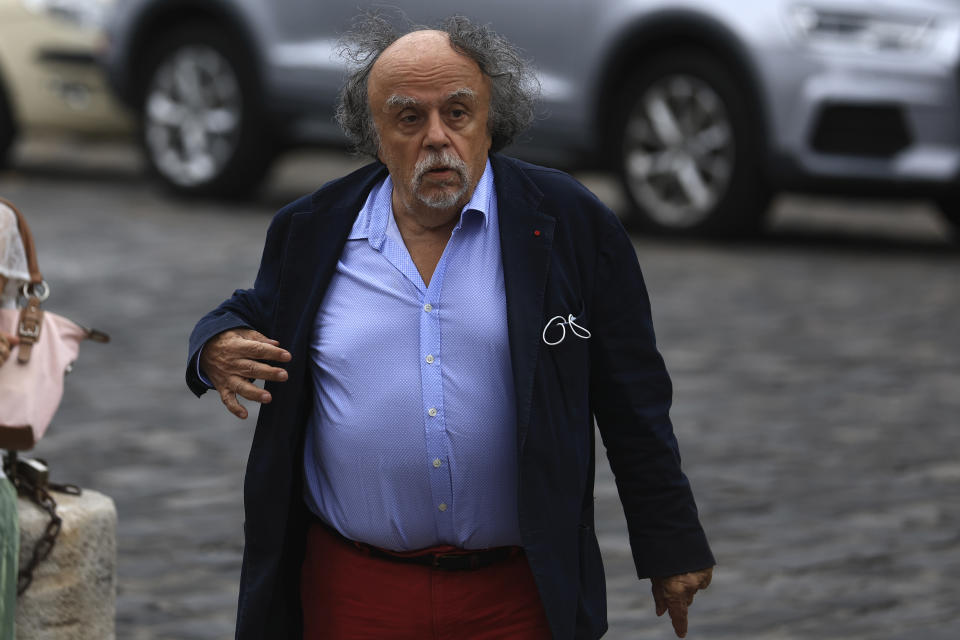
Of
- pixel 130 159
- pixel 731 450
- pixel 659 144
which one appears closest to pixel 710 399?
pixel 731 450

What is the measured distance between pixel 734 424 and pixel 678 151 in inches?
150

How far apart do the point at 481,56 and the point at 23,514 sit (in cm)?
121

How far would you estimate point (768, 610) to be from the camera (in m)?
4.51

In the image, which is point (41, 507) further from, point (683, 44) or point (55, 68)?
point (55, 68)

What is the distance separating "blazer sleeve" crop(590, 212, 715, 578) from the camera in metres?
2.85

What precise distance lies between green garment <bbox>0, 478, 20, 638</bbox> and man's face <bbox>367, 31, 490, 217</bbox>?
3.07 feet

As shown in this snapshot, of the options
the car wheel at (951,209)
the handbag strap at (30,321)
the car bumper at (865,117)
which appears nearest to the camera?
the handbag strap at (30,321)

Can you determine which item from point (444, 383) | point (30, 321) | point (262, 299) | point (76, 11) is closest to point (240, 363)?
point (262, 299)

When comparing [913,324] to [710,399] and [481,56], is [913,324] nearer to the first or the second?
[710,399]

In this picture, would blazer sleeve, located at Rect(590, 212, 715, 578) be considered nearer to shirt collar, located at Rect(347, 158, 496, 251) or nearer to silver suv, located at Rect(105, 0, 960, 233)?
shirt collar, located at Rect(347, 158, 496, 251)

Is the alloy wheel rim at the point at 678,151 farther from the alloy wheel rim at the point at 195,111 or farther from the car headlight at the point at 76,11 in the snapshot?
the car headlight at the point at 76,11

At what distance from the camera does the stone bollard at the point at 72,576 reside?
132 inches

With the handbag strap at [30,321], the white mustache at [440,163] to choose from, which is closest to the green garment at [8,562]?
the handbag strap at [30,321]

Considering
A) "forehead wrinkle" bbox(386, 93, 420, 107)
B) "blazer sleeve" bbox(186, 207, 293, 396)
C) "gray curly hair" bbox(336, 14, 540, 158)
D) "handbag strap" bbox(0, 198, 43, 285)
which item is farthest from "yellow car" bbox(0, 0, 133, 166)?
"forehead wrinkle" bbox(386, 93, 420, 107)
